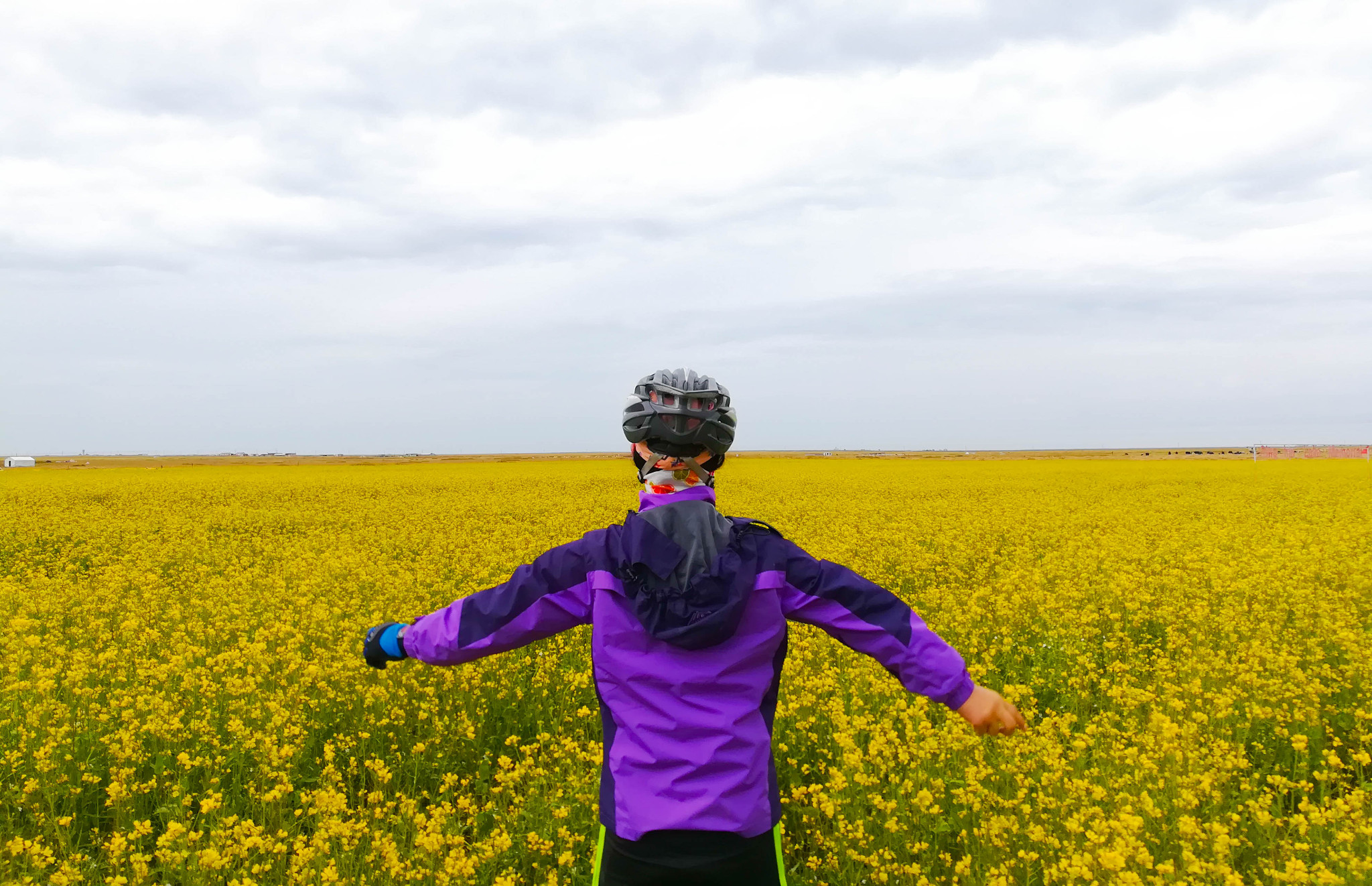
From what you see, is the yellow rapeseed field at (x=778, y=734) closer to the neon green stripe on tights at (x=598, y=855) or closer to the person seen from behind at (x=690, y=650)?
the neon green stripe on tights at (x=598, y=855)

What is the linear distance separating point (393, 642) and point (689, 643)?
1060 mm

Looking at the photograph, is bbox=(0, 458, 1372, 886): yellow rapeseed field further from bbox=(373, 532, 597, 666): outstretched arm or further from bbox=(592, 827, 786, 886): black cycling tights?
bbox=(373, 532, 597, 666): outstretched arm

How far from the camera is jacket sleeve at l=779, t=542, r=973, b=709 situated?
2.13 m

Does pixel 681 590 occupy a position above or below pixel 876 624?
above

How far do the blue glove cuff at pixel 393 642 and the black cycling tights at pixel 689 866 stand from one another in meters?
0.86

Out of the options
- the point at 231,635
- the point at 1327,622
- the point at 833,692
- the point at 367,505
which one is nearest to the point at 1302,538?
the point at 1327,622

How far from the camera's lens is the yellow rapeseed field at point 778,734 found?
11.1 feet

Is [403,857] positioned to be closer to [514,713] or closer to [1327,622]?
[514,713]

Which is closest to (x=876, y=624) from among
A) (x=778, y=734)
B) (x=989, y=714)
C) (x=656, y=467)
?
(x=989, y=714)

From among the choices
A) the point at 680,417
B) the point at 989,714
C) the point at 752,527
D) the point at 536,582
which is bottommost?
the point at 989,714

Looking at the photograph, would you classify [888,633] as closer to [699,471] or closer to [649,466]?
[699,471]

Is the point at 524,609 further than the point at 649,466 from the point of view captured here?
No

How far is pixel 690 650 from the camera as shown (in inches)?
80.9

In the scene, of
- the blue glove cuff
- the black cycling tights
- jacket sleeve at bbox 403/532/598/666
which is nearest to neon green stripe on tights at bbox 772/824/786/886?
the black cycling tights
